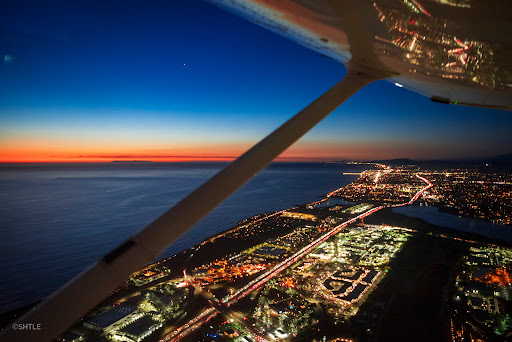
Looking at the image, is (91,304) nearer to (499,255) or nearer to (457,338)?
(457,338)

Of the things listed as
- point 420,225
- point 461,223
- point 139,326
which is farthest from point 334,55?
point 461,223

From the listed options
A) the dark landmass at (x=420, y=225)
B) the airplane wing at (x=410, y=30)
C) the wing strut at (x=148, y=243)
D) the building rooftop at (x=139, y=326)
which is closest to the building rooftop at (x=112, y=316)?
the building rooftop at (x=139, y=326)

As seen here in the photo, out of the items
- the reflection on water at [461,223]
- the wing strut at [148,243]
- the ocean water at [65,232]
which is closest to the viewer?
the wing strut at [148,243]

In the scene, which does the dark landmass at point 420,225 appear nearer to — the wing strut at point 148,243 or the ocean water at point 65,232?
the ocean water at point 65,232

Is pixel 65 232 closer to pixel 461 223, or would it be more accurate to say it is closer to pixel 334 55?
pixel 334 55

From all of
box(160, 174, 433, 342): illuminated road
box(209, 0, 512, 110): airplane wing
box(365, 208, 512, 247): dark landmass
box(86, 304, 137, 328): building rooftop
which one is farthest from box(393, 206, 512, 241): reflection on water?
A: box(209, 0, 512, 110): airplane wing

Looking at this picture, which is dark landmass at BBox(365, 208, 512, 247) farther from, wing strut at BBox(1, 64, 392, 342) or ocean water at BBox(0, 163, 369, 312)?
wing strut at BBox(1, 64, 392, 342)
